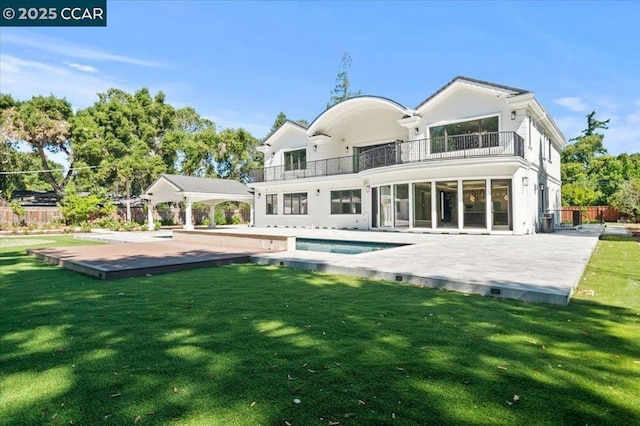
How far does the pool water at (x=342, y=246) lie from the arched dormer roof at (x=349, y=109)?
27.8 ft

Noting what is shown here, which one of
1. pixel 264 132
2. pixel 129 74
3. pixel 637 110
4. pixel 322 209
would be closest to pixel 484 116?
pixel 322 209

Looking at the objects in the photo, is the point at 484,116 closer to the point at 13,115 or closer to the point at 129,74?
the point at 129,74

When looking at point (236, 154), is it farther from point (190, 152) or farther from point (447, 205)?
point (447, 205)

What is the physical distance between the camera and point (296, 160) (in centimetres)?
2675

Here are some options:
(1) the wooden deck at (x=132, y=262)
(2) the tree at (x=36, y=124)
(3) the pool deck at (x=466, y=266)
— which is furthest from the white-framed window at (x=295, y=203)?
(2) the tree at (x=36, y=124)

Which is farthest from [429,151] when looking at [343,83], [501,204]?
[343,83]

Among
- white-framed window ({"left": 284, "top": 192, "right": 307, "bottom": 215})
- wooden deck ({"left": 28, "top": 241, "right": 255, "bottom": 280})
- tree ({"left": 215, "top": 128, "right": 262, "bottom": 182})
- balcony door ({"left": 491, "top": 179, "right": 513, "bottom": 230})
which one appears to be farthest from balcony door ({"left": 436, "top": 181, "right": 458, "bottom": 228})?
tree ({"left": 215, "top": 128, "right": 262, "bottom": 182})

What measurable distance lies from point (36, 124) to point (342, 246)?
30014 mm

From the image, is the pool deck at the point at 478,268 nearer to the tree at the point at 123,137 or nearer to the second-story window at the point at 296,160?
the second-story window at the point at 296,160

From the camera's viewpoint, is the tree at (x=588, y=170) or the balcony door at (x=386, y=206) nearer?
the balcony door at (x=386, y=206)

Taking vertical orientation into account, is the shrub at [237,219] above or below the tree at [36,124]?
below

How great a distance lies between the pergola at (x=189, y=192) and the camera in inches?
965

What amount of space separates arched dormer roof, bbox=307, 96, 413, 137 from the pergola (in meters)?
7.49

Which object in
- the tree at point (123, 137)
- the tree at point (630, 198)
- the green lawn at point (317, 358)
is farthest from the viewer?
the tree at point (123, 137)
